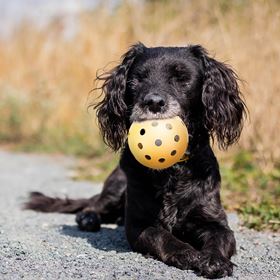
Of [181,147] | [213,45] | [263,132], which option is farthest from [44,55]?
[181,147]

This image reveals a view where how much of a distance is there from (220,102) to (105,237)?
1500mm

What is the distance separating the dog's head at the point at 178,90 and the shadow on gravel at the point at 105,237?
0.76 meters

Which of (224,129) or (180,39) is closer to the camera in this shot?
(224,129)

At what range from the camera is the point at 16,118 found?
1441cm

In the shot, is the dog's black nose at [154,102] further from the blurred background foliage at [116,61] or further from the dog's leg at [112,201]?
the blurred background foliage at [116,61]

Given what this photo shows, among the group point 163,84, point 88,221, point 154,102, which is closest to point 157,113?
point 154,102

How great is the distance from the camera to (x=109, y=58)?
12047mm

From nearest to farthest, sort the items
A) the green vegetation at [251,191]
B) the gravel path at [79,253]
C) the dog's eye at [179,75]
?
the gravel path at [79,253] → the dog's eye at [179,75] → the green vegetation at [251,191]

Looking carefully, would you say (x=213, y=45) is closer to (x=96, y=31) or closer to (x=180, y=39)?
(x=180, y=39)

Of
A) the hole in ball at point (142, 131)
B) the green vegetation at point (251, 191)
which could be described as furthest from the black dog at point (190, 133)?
the green vegetation at point (251, 191)

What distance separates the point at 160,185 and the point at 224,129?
0.68 metres

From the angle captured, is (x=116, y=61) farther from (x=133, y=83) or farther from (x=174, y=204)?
(x=174, y=204)

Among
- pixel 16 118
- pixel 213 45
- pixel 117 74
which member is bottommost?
pixel 16 118

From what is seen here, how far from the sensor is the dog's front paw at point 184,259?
4.14 metres
